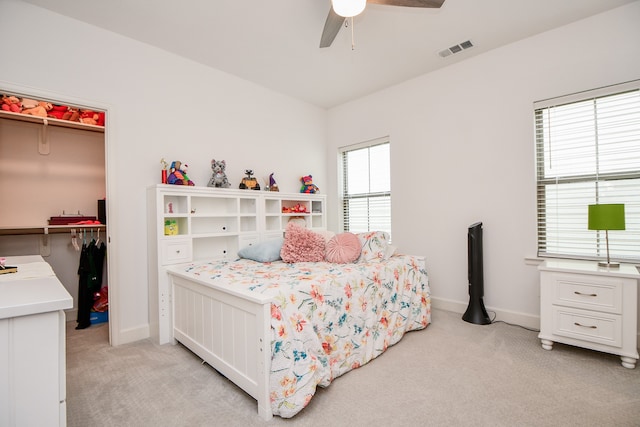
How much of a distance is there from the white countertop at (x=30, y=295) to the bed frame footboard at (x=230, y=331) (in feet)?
2.78

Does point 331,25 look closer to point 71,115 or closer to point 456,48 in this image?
point 456,48

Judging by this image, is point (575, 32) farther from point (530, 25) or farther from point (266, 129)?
point (266, 129)

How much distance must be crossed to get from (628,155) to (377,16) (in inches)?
91.4

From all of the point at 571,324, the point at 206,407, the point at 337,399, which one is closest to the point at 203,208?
the point at 206,407

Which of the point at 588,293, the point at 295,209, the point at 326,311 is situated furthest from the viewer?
the point at 295,209

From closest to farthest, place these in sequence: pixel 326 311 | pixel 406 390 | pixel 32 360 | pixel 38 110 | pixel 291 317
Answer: pixel 32 360 < pixel 291 317 < pixel 406 390 < pixel 326 311 < pixel 38 110

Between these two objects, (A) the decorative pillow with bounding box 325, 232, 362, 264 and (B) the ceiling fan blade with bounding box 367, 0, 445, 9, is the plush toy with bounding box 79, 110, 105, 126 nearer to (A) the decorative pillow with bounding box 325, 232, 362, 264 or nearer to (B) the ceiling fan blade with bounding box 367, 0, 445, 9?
(A) the decorative pillow with bounding box 325, 232, 362, 264

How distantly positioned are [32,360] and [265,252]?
1993 mm

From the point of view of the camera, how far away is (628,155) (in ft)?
7.84

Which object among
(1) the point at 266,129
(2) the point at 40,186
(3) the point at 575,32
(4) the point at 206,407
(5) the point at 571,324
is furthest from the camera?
(1) the point at 266,129

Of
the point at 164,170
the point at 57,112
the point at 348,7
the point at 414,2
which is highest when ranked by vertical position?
the point at 414,2

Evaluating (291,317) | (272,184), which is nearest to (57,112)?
(272,184)

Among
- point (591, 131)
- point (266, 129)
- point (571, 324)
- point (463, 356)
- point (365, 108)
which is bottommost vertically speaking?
point (463, 356)

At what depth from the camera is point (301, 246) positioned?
9.27 feet
